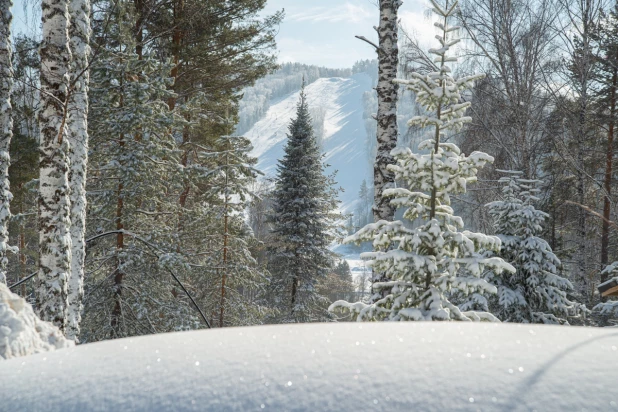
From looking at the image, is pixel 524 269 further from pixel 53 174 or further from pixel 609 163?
pixel 609 163

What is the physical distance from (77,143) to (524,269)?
7.84m

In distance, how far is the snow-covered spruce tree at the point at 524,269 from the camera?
26.2 feet

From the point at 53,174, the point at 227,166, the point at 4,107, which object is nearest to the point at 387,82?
the point at 53,174

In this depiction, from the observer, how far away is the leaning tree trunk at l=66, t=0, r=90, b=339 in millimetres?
5270

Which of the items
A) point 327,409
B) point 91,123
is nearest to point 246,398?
point 327,409

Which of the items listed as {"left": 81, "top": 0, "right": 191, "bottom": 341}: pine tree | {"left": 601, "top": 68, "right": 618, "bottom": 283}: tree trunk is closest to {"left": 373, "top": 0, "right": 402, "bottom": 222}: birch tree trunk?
{"left": 81, "top": 0, "right": 191, "bottom": 341}: pine tree

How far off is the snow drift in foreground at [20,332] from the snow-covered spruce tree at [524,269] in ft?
24.3

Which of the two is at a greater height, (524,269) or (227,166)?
(227,166)

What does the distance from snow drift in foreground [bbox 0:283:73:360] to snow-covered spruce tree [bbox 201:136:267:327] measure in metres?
6.77

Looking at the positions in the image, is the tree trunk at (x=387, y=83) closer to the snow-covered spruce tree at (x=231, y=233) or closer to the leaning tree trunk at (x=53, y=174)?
the leaning tree trunk at (x=53, y=174)

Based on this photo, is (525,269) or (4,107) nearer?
(4,107)

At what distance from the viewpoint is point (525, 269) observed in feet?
27.0

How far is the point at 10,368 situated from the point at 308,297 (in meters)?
16.0

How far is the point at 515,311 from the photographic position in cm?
830
